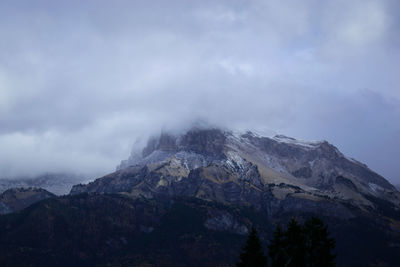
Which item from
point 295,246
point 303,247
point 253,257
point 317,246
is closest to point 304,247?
point 303,247

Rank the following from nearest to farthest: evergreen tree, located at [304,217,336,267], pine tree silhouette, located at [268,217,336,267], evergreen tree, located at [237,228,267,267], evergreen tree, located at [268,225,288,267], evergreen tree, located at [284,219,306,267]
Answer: evergreen tree, located at [304,217,336,267] → pine tree silhouette, located at [268,217,336,267] → evergreen tree, located at [284,219,306,267] → evergreen tree, located at [268,225,288,267] → evergreen tree, located at [237,228,267,267]

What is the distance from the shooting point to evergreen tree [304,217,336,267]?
117206 mm

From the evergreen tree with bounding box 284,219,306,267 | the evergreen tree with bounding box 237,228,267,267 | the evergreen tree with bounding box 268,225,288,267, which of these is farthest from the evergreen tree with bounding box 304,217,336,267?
the evergreen tree with bounding box 237,228,267,267

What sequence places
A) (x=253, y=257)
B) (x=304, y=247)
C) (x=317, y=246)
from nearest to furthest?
(x=304, y=247)
(x=317, y=246)
(x=253, y=257)

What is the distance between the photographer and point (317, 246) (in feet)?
393

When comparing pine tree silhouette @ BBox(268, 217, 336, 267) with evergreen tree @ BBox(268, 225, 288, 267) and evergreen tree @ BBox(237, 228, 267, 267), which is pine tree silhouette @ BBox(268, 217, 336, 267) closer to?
evergreen tree @ BBox(268, 225, 288, 267)

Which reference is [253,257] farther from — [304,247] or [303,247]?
[304,247]

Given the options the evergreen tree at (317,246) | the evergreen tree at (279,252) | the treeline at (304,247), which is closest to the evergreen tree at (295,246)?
the treeline at (304,247)

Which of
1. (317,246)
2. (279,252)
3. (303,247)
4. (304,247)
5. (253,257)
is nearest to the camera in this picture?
(303,247)

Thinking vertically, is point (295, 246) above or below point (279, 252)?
above

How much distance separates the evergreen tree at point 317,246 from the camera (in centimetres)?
11721

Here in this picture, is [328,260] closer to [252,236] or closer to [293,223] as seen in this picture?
[293,223]

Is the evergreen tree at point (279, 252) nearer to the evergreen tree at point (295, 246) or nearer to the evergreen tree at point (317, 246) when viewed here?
the evergreen tree at point (295, 246)

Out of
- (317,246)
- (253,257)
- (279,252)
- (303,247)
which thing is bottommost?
(253,257)
